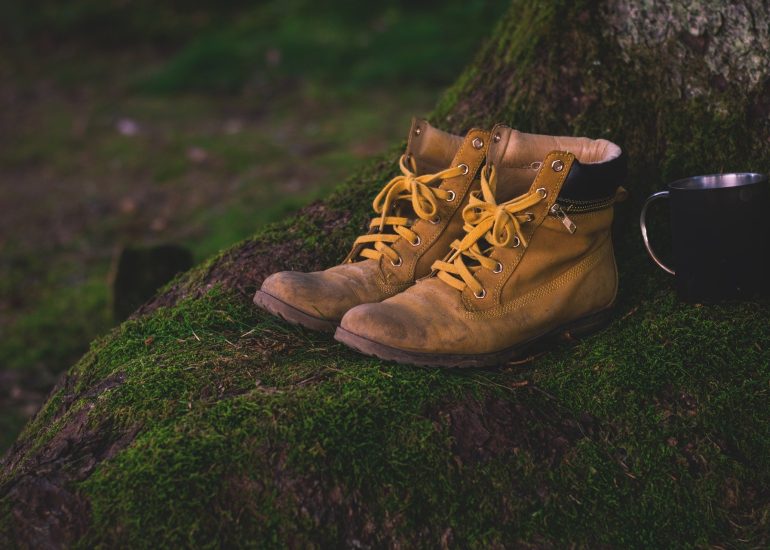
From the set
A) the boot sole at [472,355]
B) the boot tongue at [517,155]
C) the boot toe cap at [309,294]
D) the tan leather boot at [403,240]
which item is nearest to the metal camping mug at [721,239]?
the boot sole at [472,355]

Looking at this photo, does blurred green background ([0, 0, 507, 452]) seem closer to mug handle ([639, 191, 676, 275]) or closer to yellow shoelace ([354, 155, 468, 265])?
yellow shoelace ([354, 155, 468, 265])

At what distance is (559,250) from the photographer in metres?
2.58

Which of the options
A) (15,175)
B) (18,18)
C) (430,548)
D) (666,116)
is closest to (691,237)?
(666,116)

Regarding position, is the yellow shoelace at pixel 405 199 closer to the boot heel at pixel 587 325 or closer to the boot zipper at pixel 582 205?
the boot zipper at pixel 582 205

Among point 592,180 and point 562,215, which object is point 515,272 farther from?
point 592,180

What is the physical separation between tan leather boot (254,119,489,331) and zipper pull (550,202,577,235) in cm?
33

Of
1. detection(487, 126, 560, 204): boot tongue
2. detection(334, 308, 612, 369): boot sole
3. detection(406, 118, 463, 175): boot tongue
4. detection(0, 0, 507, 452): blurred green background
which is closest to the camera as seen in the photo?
detection(334, 308, 612, 369): boot sole

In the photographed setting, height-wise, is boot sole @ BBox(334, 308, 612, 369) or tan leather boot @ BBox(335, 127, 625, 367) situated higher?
tan leather boot @ BBox(335, 127, 625, 367)

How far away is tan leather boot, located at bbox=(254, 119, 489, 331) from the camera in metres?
2.62

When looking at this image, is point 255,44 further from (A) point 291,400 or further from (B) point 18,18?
(A) point 291,400

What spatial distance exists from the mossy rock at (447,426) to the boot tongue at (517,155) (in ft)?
1.89

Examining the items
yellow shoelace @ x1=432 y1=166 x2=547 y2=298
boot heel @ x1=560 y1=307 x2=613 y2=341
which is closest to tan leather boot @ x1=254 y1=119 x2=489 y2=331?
yellow shoelace @ x1=432 y1=166 x2=547 y2=298

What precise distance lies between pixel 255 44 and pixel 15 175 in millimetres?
3292

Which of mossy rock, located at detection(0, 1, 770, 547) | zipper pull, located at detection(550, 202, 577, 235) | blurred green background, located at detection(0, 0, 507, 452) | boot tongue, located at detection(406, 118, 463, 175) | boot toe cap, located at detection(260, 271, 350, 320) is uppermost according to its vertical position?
boot tongue, located at detection(406, 118, 463, 175)
